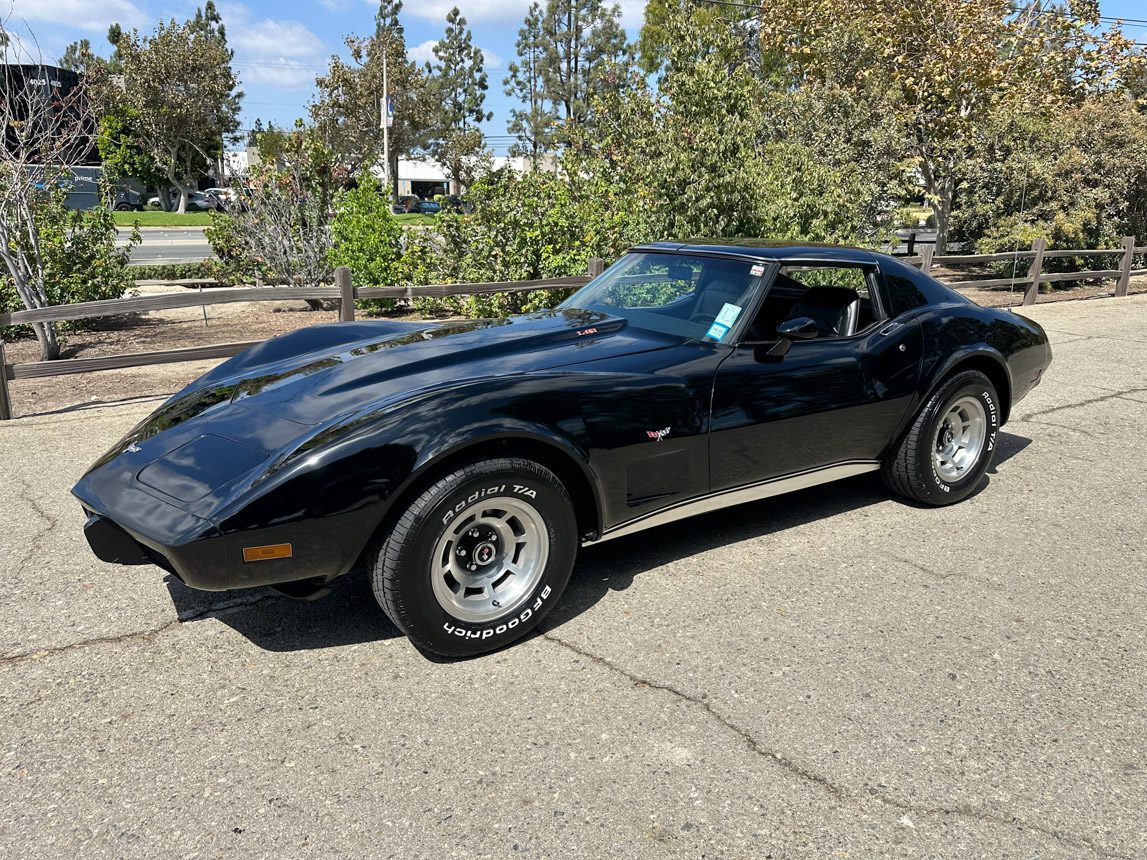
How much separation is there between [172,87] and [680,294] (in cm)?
4397

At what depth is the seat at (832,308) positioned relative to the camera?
4.57m

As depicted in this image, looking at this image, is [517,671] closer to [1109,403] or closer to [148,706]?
[148,706]

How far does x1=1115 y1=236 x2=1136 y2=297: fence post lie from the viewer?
16062mm

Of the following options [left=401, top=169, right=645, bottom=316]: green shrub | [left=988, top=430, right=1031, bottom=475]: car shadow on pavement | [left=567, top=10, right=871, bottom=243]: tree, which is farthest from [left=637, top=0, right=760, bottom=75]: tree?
[left=988, top=430, right=1031, bottom=475]: car shadow on pavement

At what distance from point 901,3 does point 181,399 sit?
17.8m

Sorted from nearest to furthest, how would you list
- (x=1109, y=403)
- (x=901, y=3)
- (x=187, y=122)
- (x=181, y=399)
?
(x=181, y=399) < (x=1109, y=403) < (x=901, y=3) < (x=187, y=122)

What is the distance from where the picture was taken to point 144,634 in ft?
11.5

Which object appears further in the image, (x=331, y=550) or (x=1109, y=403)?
(x=1109, y=403)

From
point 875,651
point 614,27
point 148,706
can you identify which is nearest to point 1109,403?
point 875,651

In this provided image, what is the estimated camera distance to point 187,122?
42.8m

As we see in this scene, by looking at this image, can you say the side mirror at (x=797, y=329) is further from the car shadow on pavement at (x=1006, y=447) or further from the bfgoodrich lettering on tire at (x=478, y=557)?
the car shadow on pavement at (x=1006, y=447)

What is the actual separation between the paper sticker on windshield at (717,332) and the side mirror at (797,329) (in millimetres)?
243

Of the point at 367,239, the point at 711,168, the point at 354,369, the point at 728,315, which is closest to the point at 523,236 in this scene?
the point at 711,168

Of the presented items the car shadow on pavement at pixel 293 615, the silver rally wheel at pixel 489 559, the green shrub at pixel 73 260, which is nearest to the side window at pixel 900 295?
the silver rally wheel at pixel 489 559
